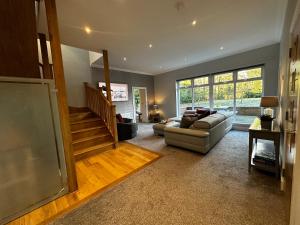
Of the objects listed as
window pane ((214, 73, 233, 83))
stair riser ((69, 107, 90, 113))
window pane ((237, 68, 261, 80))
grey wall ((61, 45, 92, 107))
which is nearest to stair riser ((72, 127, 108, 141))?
stair riser ((69, 107, 90, 113))

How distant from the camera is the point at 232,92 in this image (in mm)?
5281

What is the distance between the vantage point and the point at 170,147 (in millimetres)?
3533

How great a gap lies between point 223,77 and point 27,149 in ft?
20.6

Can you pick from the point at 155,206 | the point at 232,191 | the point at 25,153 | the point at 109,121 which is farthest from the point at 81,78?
the point at 232,191

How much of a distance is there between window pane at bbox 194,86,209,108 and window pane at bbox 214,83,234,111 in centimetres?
40

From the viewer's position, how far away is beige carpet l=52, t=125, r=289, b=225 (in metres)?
1.44

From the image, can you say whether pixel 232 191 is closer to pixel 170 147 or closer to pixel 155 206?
pixel 155 206

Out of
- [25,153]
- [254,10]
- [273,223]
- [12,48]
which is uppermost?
[254,10]

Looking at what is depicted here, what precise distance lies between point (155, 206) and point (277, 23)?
176 inches

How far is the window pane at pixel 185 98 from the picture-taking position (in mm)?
6727

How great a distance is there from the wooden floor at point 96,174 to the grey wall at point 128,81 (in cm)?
308

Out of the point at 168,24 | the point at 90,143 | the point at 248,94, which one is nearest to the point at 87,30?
the point at 168,24

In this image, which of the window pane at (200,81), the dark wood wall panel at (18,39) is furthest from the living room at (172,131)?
the window pane at (200,81)

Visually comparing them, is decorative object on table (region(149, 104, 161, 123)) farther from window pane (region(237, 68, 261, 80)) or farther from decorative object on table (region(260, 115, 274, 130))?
decorative object on table (region(260, 115, 274, 130))
